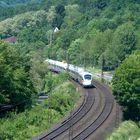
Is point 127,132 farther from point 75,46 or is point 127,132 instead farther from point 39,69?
point 75,46

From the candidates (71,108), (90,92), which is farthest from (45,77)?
(71,108)

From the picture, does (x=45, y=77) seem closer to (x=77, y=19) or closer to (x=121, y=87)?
(x=121, y=87)

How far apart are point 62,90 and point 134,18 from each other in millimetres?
83300

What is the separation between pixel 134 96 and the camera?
5734 centimetres

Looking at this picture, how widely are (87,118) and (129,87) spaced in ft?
20.3

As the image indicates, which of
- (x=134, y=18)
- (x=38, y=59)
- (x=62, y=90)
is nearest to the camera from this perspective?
(x=62, y=90)

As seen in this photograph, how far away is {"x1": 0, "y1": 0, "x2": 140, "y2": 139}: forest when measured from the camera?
57969mm

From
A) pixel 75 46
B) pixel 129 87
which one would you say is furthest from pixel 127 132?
pixel 75 46

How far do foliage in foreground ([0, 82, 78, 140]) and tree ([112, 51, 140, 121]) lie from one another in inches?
278

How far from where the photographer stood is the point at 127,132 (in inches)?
2050

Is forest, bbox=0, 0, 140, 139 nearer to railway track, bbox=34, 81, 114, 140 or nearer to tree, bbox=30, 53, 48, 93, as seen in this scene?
tree, bbox=30, 53, 48, 93

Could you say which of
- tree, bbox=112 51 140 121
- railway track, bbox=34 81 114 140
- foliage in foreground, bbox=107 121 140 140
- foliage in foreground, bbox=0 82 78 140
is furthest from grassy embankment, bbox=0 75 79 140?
foliage in foreground, bbox=107 121 140 140

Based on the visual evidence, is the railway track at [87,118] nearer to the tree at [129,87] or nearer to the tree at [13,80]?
the tree at [129,87]

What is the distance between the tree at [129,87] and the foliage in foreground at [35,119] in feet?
23.2
